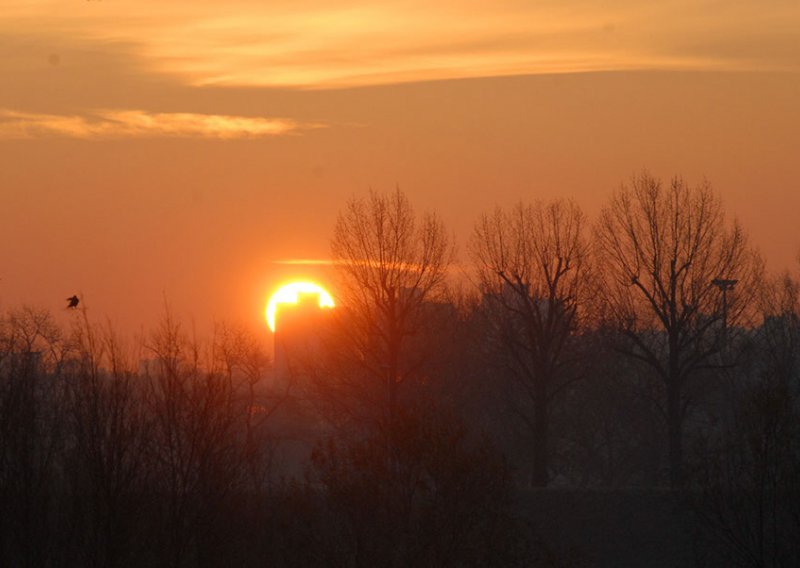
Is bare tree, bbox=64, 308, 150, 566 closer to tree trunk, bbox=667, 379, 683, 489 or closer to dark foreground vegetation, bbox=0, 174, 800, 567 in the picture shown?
dark foreground vegetation, bbox=0, 174, 800, 567

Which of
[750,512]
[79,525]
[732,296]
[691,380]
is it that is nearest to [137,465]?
[79,525]

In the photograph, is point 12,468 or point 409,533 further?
point 409,533

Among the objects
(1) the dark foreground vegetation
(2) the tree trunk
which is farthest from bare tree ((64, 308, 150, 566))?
(2) the tree trunk

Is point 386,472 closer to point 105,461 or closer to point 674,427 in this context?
point 105,461

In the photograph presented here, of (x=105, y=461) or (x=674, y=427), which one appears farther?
(x=674, y=427)

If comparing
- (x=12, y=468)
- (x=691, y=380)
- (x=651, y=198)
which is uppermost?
(x=651, y=198)

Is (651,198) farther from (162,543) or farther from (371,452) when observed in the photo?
(162,543)

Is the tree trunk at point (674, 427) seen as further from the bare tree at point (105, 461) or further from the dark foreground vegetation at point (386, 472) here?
the bare tree at point (105, 461)

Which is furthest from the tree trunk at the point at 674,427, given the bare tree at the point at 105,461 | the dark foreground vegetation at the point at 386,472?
the bare tree at the point at 105,461

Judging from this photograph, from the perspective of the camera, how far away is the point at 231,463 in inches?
1199

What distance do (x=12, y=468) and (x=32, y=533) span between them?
4.64ft

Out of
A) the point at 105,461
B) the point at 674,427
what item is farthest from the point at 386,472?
the point at 674,427

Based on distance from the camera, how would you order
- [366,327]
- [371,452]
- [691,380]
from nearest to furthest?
[371,452] < [366,327] < [691,380]

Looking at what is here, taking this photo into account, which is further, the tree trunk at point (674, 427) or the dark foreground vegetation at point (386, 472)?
the tree trunk at point (674, 427)
